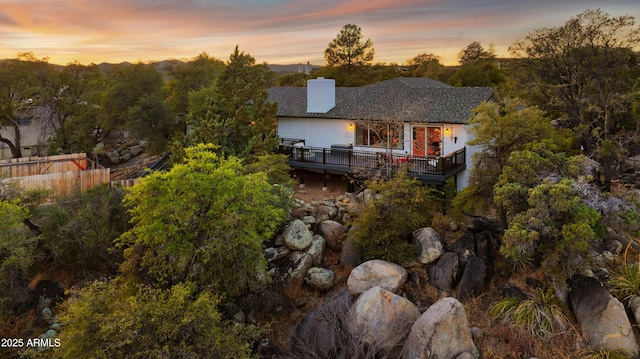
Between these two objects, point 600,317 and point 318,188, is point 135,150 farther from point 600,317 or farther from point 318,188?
point 600,317

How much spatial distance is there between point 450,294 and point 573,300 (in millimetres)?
3525

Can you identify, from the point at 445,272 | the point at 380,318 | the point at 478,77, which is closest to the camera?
the point at 380,318

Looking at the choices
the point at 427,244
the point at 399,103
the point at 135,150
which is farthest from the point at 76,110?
the point at 427,244

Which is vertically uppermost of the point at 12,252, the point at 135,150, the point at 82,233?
the point at 135,150

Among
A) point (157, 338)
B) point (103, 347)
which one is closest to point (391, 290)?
point (157, 338)

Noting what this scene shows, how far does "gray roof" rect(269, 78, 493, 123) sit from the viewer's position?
66.2 ft

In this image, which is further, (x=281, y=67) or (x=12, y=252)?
(x=281, y=67)

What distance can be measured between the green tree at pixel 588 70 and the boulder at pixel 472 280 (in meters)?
11.5

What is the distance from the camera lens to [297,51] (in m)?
43.2

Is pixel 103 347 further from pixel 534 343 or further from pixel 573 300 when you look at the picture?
pixel 573 300

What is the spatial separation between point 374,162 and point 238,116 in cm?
706

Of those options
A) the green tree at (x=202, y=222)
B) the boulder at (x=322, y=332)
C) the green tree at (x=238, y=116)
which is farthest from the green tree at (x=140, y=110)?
the boulder at (x=322, y=332)

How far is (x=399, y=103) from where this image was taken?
2223 centimetres

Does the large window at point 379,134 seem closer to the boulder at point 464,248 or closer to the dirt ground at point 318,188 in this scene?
the dirt ground at point 318,188
